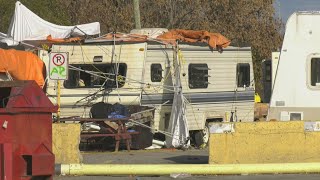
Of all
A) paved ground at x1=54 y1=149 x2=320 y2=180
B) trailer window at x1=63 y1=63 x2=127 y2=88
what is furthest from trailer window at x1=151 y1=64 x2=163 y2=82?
paved ground at x1=54 y1=149 x2=320 y2=180

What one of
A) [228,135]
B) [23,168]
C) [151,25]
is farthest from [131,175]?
[151,25]

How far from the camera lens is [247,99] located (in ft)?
69.9

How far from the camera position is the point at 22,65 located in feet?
60.0

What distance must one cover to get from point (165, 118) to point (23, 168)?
11.1m

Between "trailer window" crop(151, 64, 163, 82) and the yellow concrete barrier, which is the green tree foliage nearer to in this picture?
"trailer window" crop(151, 64, 163, 82)

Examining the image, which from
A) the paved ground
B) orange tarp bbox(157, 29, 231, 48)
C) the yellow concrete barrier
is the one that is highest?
orange tarp bbox(157, 29, 231, 48)

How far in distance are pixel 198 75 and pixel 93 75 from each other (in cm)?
304

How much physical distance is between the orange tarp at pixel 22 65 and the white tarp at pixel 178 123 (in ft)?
11.5

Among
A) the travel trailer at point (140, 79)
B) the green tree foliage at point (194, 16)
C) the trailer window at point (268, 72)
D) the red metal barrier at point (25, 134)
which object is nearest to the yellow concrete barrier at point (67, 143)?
the travel trailer at point (140, 79)

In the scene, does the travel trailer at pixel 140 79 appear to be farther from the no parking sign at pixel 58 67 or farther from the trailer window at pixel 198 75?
the no parking sign at pixel 58 67

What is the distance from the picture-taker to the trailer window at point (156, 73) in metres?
18.8

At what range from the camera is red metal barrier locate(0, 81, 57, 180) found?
7992 millimetres

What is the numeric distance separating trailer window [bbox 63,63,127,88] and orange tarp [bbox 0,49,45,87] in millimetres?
776

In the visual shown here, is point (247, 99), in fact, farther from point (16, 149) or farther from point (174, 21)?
point (174, 21)
